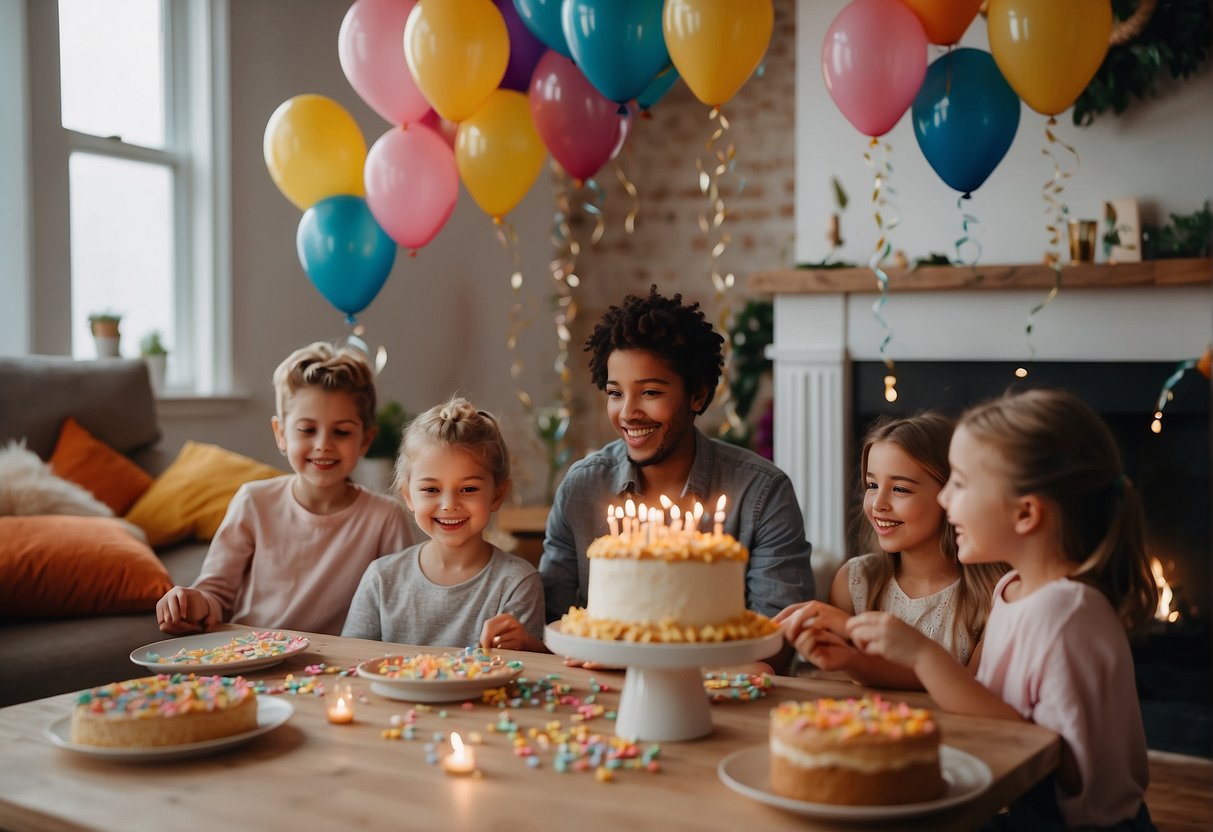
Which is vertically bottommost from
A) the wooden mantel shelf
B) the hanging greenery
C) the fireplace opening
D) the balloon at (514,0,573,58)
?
the fireplace opening

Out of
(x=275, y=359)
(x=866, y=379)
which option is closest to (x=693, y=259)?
(x=866, y=379)

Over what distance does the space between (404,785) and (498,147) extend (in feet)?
7.43

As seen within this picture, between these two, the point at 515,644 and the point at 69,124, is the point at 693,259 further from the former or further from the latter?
the point at 515,644

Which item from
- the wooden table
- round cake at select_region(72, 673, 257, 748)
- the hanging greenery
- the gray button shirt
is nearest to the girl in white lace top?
the gray button shirt

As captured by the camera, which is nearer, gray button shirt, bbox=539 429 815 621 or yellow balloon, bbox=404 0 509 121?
gray button shirt, bbox=539 429 815 621

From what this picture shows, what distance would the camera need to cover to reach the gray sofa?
7.61 feet

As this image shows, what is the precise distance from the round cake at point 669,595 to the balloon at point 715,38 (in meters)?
1.63

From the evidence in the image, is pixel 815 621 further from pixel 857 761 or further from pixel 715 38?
pixel 715 38

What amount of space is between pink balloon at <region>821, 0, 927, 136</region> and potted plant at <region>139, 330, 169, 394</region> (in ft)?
8.30

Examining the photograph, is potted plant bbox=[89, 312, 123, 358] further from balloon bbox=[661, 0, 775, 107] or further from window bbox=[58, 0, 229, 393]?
balloon bbox=[661, 0, 775, 107]

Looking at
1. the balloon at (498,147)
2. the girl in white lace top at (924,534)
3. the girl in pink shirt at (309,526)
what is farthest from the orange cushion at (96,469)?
the girl in white lace top at (924,534)

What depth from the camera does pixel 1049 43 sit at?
104 inches

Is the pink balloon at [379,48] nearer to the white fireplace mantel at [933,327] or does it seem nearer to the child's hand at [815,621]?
the white fireplace mantel at [933,327]

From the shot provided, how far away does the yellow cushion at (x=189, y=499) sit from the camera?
125 inches
